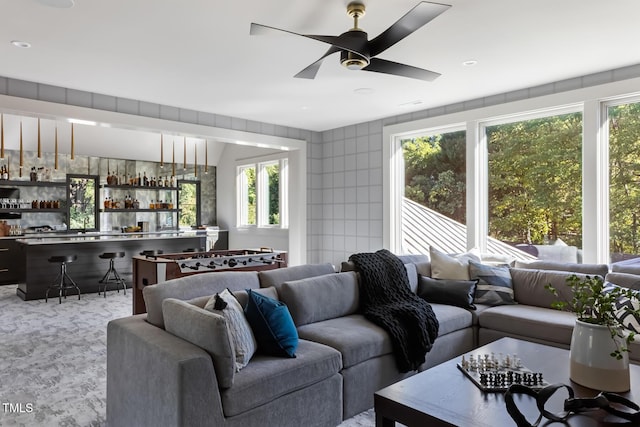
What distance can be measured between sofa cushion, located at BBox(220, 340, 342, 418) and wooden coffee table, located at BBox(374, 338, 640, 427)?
0.53 m

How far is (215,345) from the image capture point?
1.98m

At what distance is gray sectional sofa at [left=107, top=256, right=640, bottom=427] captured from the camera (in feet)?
6.40

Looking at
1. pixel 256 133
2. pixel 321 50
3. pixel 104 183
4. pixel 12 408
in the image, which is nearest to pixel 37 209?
pixel 104 183

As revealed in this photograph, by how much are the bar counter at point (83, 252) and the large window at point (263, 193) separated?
1411 millimetres

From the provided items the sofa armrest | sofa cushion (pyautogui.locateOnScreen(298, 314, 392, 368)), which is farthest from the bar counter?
sofa cushion (pyautogui.locateOnScreen(298, 314, 392, 368))

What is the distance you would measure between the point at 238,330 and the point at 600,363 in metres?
1.73

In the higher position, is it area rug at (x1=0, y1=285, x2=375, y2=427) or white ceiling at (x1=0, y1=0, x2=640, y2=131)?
white ceiling at (x1=0, y1=0, x2=640, y2=131)

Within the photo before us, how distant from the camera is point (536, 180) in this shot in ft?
15.9

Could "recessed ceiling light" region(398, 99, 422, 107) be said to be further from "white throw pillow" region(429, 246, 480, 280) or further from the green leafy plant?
the green leafy plant

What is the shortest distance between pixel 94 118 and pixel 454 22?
3.98 m

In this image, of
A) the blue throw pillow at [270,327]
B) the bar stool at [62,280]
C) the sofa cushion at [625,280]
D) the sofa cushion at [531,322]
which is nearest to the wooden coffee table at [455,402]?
the blue throw pillow at [270,327]

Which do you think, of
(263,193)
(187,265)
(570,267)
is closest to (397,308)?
(570,267)

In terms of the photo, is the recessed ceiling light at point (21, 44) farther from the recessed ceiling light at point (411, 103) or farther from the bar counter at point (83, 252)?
the recessed ceiling light at point (411, 103)

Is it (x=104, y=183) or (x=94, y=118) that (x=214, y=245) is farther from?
(x=94, y=118)
